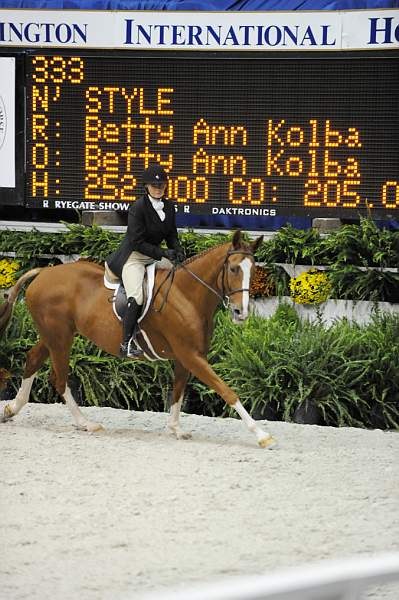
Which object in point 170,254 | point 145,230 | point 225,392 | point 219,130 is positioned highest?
point 219,130

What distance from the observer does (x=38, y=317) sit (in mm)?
8758

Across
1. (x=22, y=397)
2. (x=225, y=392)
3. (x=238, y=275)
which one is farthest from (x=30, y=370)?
(x=238, y=275)

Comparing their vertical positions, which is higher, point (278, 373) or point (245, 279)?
point (245, 279)

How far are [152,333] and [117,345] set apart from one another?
0.28m

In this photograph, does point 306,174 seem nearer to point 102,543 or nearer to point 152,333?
point 152,333

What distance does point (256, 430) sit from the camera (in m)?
7.92

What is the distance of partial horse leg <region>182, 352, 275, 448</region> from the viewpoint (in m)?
7.90

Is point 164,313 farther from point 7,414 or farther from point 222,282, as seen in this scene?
point 7,414

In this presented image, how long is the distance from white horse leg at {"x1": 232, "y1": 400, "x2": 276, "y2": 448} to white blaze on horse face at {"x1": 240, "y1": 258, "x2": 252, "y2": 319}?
0.61m

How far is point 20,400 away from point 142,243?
1529 millimetres

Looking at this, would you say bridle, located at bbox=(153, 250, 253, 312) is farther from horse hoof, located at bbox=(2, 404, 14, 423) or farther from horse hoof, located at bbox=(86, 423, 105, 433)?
horse hoof, located at bbox=(2, 404, 14, 423)

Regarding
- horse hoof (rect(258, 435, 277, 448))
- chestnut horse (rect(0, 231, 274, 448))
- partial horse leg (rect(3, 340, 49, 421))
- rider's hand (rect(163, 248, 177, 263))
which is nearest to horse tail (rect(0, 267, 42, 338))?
chestnut horse (rect(0, 231, 274, 448))

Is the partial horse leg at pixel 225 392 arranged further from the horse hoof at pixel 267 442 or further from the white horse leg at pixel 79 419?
the white horse leg at pixel 79 419

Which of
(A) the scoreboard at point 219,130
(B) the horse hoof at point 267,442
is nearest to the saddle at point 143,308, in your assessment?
(B) the horse hoof at point 267,442
